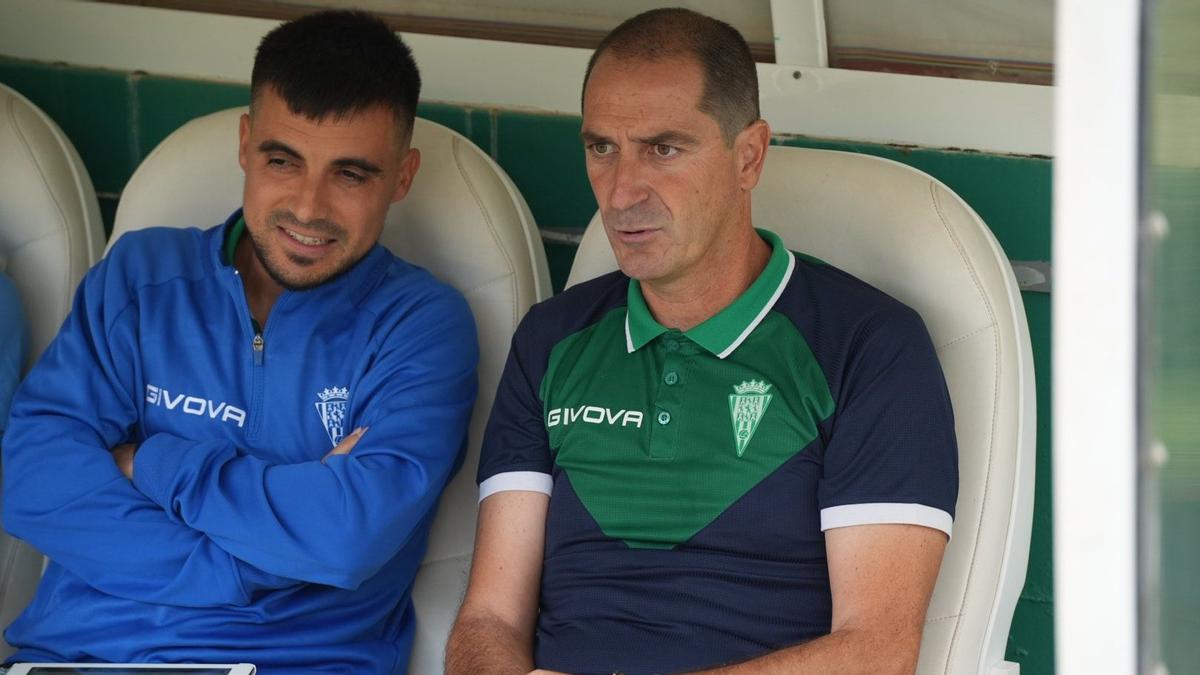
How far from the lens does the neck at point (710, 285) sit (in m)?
2.44

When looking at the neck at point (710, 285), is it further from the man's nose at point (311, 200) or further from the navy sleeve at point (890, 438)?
the man's nose at point (311, 200)

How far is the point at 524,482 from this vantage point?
8.10 feet

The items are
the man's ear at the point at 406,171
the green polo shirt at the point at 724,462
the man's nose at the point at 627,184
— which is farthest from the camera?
the man's ear at the point at 406,171

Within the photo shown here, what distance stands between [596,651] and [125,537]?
766 mm

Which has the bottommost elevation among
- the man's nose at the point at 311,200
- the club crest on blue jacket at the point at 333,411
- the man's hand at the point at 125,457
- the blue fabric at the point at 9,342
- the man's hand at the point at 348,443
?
the man's hand at the point at 125,457

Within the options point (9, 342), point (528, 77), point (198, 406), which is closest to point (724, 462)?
point (198, 406)

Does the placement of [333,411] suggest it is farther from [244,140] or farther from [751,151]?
[751,151]

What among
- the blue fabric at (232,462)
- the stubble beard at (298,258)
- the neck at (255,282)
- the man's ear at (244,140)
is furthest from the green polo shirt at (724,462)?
the man's ear at (244,140)

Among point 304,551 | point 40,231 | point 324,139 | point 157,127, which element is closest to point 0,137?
point 40,231

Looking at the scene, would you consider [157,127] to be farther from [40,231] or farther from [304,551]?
[304,551]

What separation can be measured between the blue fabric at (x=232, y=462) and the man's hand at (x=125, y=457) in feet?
0.07

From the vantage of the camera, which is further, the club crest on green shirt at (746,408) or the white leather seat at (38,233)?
the white leather seat at (38,233)

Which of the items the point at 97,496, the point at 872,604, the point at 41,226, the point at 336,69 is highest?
the point at 336,69

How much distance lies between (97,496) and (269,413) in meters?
0.30
